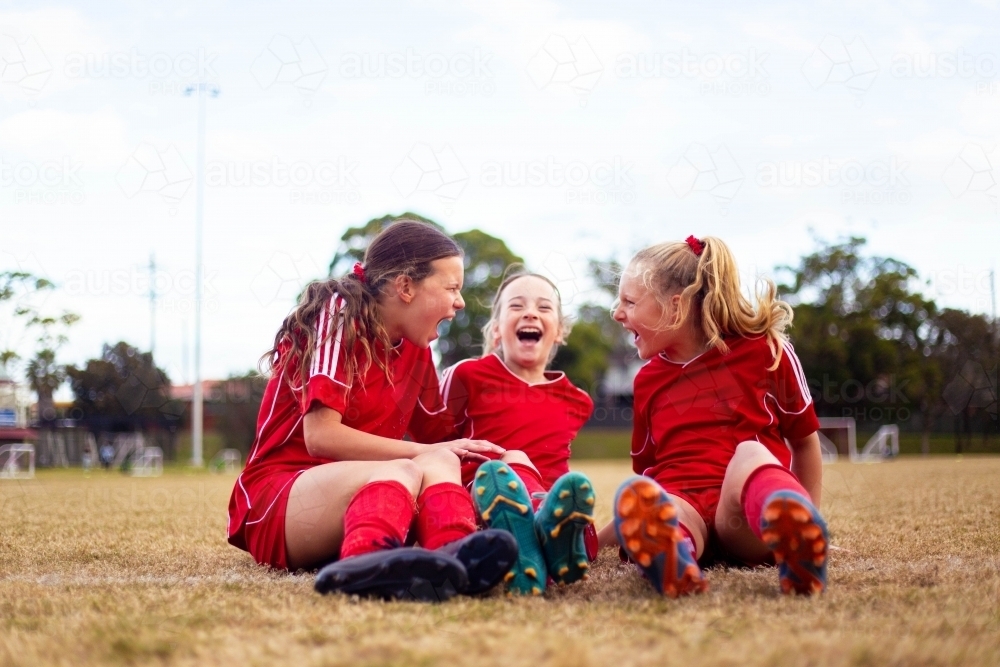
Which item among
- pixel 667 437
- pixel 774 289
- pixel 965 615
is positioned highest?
pixel 774 289

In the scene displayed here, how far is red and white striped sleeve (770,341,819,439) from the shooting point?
106 inches

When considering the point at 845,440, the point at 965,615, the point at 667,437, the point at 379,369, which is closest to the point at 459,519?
the point at 379,369

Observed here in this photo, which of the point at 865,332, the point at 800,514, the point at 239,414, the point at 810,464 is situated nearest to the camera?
the point at 800,514

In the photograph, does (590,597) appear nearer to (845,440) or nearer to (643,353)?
(643,353)

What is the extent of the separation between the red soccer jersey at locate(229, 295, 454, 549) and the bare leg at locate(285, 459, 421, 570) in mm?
111

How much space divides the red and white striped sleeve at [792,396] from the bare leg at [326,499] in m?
1.18

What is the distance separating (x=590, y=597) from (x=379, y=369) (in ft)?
3.45

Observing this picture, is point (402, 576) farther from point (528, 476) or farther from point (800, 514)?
point (528, 476)

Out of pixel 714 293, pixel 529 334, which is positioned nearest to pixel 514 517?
pixel 714 293

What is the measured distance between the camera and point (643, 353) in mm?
2879

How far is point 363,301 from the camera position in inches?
106

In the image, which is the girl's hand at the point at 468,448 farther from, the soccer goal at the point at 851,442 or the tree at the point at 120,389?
the soccer goal at the point at 851,442

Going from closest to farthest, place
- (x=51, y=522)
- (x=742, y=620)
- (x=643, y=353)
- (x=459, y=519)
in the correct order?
(x=742, y=620)
(x=459, y=519)
(x=643, y=353)
(x=51, y=522)

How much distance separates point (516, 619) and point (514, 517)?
1.38ft
